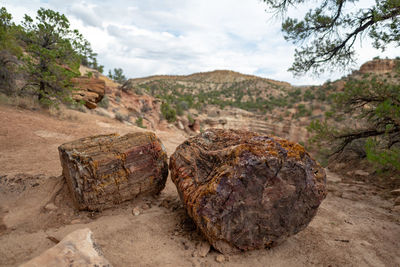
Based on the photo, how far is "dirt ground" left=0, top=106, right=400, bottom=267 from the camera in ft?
8.43

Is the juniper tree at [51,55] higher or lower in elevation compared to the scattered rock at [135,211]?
higher

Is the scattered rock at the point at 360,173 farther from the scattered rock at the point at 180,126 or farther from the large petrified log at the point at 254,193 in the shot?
the scattered rock at the point at 180,126

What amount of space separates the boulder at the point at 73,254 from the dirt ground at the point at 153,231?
0.59 meters

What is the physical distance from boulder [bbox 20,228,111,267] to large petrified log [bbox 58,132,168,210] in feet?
4.33

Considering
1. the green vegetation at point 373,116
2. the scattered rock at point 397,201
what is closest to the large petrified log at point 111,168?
the green vegetation at point 373,116

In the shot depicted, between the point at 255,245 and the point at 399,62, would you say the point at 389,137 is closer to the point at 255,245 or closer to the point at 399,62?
the point at 399,62

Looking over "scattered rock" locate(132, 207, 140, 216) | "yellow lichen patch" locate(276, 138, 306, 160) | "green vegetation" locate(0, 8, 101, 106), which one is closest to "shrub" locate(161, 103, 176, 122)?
"green vegetation" locate(0, 8, 101, 106)

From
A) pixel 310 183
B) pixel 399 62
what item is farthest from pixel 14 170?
pixel 399 62

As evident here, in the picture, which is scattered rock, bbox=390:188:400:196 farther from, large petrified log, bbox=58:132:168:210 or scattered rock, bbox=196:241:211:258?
large petrified log, bbox=58:132:168:210

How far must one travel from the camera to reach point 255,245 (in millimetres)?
2760

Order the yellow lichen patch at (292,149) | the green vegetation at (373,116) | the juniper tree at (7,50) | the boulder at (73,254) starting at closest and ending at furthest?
1. the boulder at (73,254)
2. the yellow lichen patch at (292,149)
3. the green vegetation at (373,116)
4. the juniper tree at (7,50)

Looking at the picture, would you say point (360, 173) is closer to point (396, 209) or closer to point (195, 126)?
point (396, 209)

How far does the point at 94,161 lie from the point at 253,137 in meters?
2.59

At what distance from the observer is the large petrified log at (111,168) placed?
3.23 metres
